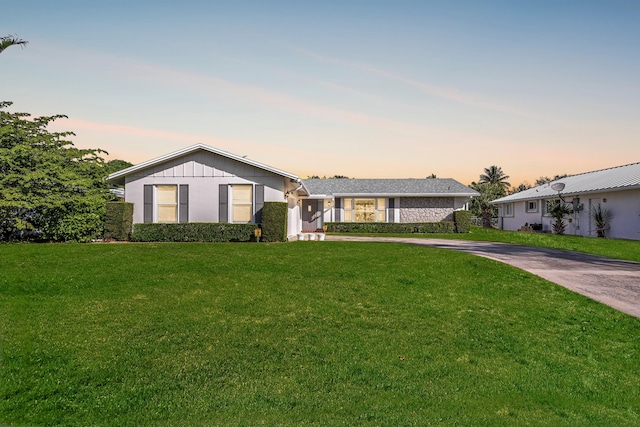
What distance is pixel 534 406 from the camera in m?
4.75

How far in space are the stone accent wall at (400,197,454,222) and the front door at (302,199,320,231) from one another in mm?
7053

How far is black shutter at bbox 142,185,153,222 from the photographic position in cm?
1955

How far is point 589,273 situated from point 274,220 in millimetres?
11702

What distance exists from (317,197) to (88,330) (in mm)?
23986

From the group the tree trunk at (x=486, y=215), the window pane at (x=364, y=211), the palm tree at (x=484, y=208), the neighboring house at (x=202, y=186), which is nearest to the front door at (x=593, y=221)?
the window pane at (x=364, y=211)

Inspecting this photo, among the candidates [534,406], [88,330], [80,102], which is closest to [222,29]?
[80,102]

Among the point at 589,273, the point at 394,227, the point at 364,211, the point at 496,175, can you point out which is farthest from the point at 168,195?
the point at 496,175

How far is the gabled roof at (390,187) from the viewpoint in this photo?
32.1 metres

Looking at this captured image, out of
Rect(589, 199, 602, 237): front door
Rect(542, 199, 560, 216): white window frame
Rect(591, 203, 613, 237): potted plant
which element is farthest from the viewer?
Rect(542, 199, 560, 216): white window frame

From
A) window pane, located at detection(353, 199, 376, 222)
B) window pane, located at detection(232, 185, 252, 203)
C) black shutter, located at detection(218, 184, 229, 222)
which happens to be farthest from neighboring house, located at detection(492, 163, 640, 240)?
black shutter, located at detection(218, 184, 229, 222)

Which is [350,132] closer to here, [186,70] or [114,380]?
[186,70]

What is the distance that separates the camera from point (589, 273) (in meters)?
11.4

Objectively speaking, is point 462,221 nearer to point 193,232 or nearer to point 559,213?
point 559,213

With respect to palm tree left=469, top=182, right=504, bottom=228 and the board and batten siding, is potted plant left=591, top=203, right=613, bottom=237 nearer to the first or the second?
palm tree left=469, top=182, right=504, bottom=228
